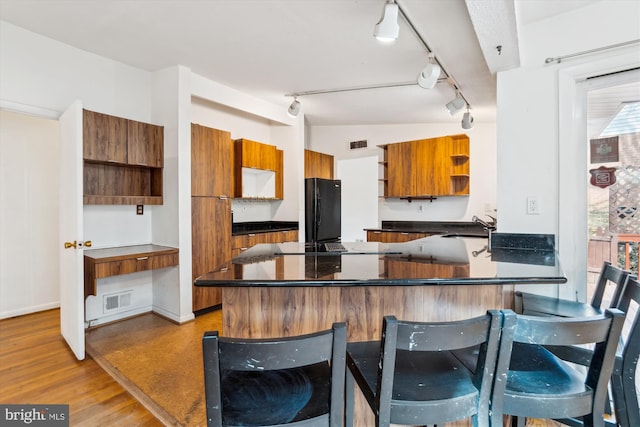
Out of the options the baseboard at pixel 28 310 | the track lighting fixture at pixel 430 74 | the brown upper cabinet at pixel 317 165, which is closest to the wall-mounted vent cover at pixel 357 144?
the brown upper cabinet at pixel 317 165

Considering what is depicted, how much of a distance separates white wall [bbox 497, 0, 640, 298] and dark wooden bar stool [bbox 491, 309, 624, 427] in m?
1.30

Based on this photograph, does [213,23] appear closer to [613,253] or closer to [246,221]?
[246,221]

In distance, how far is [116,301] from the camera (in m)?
3.25

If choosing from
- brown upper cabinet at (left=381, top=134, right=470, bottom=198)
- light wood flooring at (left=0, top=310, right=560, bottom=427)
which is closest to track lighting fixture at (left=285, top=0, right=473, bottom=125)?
brown upper cabinet at (left=381, top=134, right=470, bottom=198)

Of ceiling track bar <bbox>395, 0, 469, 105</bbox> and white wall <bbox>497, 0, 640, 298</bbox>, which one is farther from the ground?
ceiling track bar <bbox>395, 0, 469, 105</bbox>

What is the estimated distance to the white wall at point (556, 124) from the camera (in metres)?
1.93

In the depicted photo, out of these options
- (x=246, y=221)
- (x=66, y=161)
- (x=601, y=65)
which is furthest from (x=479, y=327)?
(x=246, y=221)

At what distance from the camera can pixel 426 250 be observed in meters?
1.97

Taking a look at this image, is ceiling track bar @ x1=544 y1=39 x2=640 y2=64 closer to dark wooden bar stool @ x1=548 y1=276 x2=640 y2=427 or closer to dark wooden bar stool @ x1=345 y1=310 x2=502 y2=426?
dark wooden bar stool @ x1=548 y1=276 x2=640 y2=427

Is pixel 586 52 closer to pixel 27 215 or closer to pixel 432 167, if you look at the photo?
pixel 432 167

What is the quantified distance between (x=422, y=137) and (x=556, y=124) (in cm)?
314

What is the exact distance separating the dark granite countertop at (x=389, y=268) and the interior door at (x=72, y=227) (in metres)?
1.49

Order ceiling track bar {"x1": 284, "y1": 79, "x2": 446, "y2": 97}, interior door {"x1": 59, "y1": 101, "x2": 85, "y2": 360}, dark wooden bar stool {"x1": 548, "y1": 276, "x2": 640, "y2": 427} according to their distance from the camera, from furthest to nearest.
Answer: ceiling track bar {"x1": 284, "y1": 79, "x2": 446, "y2": 97}, interior door {"x1": 59, "y1": 101, "x2": 85, "y2": 360}, dark wooden bar stool {"x1": 548, "y1": 276, "x2": 640, "y2": 427}

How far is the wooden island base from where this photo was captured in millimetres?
1370
